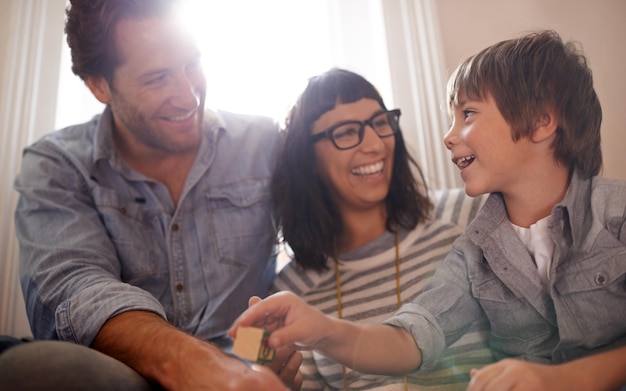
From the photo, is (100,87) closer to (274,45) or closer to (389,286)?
(274,45)

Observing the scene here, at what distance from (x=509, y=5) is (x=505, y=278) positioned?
0.34 meters

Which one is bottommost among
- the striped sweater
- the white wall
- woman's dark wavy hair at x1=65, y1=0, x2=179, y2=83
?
the striped sweater

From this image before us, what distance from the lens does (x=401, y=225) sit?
868 millimetres

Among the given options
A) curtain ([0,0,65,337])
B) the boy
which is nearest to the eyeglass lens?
the boy

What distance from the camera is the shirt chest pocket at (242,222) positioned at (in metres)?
0.89

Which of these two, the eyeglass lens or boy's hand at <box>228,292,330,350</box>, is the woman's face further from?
boy's hand at <box>228,292,330,350</box>

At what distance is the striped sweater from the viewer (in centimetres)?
60

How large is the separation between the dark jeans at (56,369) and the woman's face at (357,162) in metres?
0.49

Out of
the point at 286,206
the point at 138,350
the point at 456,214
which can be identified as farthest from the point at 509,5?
the point at 138,350

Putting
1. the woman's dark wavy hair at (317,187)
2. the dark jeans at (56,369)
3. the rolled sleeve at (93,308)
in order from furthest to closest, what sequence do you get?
the woman's dark wavy hair at (317,187) < the rolled sleeve at (93,308) < the dark jeans at (56,369)

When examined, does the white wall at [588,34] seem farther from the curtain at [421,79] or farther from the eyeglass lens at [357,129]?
the eyeglass lens at [357,129]

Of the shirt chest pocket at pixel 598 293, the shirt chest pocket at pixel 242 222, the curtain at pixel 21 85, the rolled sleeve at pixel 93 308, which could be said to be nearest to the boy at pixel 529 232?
the shirt chest pocket at pixel 598 293

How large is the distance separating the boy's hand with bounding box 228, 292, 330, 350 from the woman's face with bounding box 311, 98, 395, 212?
1.12 ft

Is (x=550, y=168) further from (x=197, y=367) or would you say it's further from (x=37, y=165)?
(x=37, y=165)
